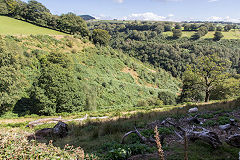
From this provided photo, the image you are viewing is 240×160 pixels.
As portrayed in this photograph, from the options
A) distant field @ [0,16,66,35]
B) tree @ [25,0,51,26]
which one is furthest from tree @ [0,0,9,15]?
distant field @ [0,16,66,35]

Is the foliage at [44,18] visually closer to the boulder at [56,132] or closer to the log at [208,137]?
the boulder at [56,132]

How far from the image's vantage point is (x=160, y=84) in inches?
2201

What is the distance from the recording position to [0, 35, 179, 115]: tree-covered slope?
1873cm

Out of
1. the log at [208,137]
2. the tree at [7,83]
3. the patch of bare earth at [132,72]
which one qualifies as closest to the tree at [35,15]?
the patch of bare earth at [132,72]

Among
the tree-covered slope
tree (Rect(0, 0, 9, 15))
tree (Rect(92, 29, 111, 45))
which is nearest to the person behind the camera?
the tree-covered slope

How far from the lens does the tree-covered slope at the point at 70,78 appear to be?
18734 millimetres

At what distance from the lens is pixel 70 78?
68.9ft

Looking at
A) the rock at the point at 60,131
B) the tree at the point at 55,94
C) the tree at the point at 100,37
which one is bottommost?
the tree at the point at 55,94

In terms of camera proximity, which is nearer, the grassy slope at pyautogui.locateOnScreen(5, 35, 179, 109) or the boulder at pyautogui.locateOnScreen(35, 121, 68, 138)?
the boulder at pyautogui.locateOnScreen(35, 121, 68, 138)

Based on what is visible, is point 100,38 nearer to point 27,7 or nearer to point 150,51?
point 27,7

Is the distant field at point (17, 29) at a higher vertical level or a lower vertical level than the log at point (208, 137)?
higher

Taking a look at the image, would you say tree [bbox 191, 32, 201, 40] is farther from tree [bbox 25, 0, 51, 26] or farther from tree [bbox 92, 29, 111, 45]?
tree [bbox 25, 0, 51, 26]

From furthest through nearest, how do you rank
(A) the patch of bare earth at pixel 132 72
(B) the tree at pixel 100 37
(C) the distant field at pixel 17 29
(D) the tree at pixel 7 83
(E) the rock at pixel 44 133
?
(B) the tree at pixel 100 37
(A) the patch of bare earth at pixel 132 72
(C) the distant field at pixel 17 29
(D) the tree at pixel 7 83
(E) the rock at pixel 44 133

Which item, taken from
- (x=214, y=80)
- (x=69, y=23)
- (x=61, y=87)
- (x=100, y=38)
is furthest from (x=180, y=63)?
(x=61, y=87)
